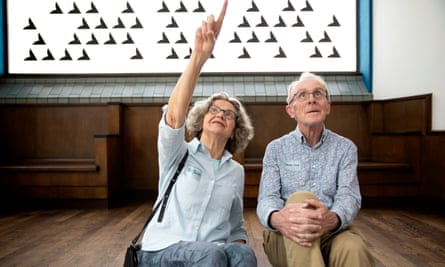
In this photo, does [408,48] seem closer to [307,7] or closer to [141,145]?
[307,7]

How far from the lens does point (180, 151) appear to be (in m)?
1.26

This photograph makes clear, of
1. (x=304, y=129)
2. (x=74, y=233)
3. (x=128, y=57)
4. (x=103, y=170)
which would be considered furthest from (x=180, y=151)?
(x=128, y=57)

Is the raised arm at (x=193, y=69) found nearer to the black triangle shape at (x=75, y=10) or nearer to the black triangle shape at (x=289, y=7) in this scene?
the black triangle shape at (x=289, y=7)

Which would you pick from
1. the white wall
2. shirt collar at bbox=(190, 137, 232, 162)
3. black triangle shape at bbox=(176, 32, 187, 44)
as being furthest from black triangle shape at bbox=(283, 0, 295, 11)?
shirt collar at bbox=(190, 137, 232, 162)

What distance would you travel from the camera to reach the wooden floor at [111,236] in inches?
80.7

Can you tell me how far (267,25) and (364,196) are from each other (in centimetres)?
226

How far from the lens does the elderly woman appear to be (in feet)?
3.73

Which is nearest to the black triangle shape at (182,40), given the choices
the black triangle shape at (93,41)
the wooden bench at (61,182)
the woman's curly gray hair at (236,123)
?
the black triangle shape at (93,41)

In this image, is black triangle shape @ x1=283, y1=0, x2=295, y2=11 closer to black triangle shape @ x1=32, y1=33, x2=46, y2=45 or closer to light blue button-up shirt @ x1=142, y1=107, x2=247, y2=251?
black triangle shape @ x1=32, y1=33, x2=46, y2=45

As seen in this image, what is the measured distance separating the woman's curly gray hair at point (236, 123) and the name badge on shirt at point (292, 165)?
19 cm

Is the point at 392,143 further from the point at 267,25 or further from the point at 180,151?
the point at 180,151

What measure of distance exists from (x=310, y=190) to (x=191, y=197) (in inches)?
18.0

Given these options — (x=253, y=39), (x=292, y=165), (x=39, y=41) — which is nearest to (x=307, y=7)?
Result: (x=253, y=39)

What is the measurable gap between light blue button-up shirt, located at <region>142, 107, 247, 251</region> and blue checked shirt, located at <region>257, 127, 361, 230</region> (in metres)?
0.16
